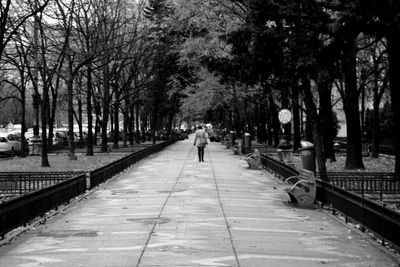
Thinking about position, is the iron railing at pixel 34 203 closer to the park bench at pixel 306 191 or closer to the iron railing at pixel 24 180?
the iron railing at pixel 24 180

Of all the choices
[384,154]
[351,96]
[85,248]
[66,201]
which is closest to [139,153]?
[351,96]

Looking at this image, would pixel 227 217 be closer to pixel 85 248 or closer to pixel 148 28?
pixel 85 248

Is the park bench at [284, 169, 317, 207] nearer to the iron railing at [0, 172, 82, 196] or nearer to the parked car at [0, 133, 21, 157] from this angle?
the iron railing at [0, 172, 82, 196]

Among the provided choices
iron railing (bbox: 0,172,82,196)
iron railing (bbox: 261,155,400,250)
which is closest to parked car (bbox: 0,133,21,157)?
iron railing (bbox: 0,172,82,196)

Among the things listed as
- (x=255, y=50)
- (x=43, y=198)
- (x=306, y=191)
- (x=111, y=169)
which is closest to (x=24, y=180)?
(x=43, y=198)

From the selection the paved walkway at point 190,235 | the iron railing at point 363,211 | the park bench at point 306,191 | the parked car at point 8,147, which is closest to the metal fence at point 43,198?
the paved walkway at point 190,235

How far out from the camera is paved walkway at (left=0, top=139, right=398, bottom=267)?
365 inches

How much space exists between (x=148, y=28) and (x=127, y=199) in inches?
1251

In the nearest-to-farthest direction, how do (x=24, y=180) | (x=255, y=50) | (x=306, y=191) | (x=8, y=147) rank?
1. (x=306, y=191)
2. (x=255, y=50)
3. (x=24, y=180)
4. (x=8, y=147)

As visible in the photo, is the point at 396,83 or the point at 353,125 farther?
the point at 353,125

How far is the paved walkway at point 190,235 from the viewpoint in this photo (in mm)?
9273

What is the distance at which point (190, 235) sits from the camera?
36.6ft

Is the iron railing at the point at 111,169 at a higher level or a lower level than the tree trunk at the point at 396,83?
lower

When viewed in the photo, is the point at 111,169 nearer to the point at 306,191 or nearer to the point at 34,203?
the point at 306,191
